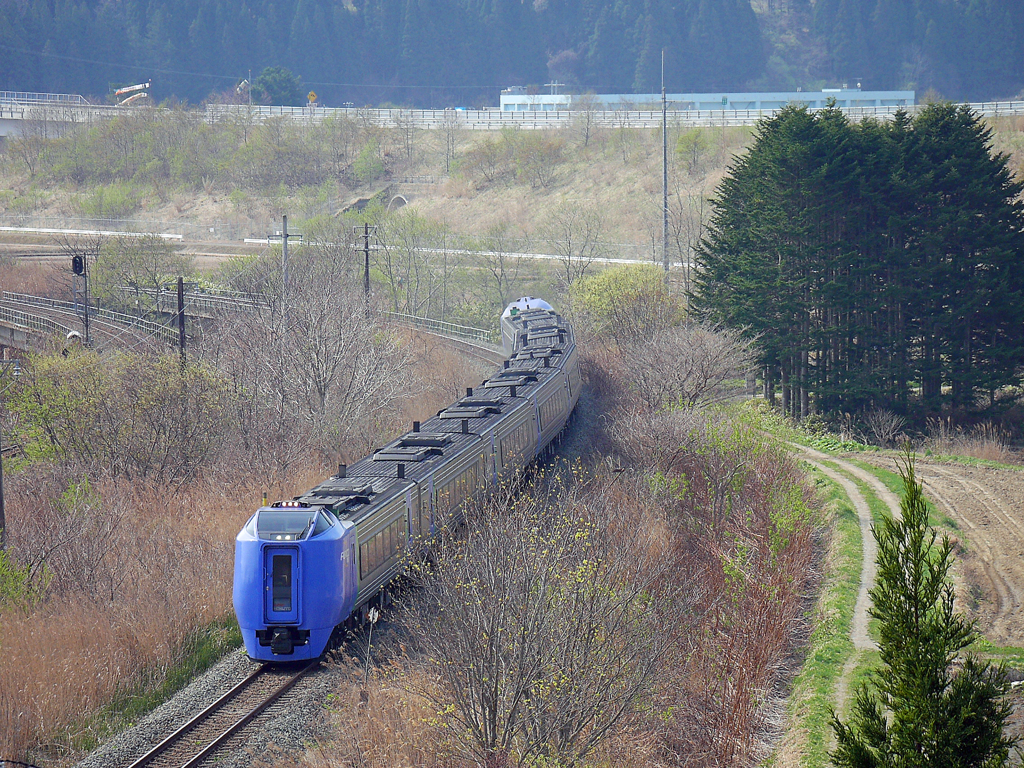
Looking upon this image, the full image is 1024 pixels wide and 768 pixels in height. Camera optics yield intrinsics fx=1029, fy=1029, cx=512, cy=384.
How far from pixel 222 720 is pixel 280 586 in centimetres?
215

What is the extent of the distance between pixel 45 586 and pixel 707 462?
Answer: 1516cm

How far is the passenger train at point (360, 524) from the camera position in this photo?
15.8m

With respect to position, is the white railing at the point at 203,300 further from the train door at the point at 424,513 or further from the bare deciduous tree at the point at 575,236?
the train door at the point at 424,513

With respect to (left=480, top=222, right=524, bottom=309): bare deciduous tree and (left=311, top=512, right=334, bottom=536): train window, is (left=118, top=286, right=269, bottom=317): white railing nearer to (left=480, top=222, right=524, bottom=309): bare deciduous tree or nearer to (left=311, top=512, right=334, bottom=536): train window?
(left=480, top=222, right=524, bottom=309): bare deciduous tree

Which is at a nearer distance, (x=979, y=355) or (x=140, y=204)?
(x=979, y=355)

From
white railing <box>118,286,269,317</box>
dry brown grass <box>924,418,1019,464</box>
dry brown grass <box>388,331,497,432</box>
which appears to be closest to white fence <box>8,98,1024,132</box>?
white railing <box>118,286,269,317</box>

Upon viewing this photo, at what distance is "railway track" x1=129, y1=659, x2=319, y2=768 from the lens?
13.6 metres

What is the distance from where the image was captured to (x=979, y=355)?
3975 centimetres

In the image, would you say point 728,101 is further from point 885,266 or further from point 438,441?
point 438,441

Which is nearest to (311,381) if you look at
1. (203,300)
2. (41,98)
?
(203,300)

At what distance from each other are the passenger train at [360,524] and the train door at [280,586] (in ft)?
0.05

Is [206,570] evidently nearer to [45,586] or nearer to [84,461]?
[45,586]

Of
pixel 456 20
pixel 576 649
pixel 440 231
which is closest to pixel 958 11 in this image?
pixel 456 20

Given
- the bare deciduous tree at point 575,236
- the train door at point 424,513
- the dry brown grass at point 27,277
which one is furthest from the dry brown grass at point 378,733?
the dry brown grass at point 27,277
